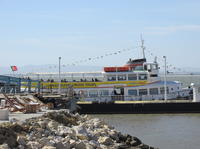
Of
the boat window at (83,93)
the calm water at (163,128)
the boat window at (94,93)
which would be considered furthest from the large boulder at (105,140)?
the boat window at (94,93)

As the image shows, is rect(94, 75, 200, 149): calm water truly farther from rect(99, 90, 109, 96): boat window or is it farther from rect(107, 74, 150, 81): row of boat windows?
rect(107, 74, 150, 81): row of boat windows

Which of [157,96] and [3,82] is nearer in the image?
[3,82]

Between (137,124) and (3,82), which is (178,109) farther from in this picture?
(3,82)

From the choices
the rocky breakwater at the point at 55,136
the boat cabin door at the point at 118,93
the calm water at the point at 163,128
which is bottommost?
the calm water at the point at 163,128

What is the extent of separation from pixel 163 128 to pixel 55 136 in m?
13.7

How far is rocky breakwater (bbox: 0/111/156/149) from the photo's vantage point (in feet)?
43.2

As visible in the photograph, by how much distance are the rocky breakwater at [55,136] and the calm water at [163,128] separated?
140 inches

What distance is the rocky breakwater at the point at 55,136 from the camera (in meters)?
13.2

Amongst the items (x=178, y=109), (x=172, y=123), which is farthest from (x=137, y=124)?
(x=178, y=109)

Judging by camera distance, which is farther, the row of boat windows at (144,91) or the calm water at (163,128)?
the row of boat windows at (144,91)

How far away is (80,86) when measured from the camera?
43.0 meters

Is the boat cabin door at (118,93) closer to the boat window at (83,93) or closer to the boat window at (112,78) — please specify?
the boat window at (112,78)

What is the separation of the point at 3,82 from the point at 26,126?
18.7m

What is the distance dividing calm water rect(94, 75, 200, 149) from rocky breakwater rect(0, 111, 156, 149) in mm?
3566
